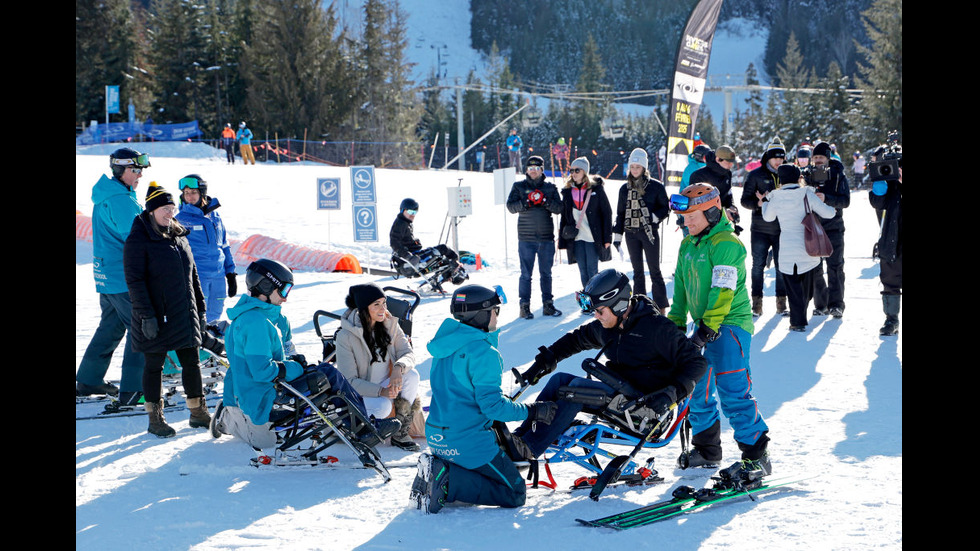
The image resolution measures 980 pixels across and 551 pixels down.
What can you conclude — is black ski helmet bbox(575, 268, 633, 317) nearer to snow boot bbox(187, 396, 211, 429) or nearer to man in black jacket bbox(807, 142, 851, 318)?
snow boot bbox(187, 396, 211, 429)

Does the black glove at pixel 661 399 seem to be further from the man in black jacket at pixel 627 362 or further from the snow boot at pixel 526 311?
the snow boot at pixel 526 311

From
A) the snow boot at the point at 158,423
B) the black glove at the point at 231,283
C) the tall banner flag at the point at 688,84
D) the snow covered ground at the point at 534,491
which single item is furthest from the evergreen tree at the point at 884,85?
the snow boot at the point at 158,423

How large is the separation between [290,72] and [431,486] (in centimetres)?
4419

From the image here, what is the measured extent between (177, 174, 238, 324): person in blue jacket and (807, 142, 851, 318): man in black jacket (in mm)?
5479

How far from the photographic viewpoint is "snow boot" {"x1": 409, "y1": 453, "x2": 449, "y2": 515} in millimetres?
4262

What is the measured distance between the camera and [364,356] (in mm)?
5473

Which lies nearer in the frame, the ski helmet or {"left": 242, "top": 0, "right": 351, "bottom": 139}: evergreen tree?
the ski helmet

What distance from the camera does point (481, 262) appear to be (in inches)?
593

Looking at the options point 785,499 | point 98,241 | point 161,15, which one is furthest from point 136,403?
point 161,15

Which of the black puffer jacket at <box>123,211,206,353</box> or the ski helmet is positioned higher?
the ski helmet

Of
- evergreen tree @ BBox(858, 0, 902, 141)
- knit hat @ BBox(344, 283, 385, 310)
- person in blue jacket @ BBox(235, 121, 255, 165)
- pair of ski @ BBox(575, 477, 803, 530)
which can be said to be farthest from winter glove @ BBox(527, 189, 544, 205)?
evergreen tree @ BBox(858, 0, 902, 141)

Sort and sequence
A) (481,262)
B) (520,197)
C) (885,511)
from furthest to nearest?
(481,262)
(520,197)
(885,511)
